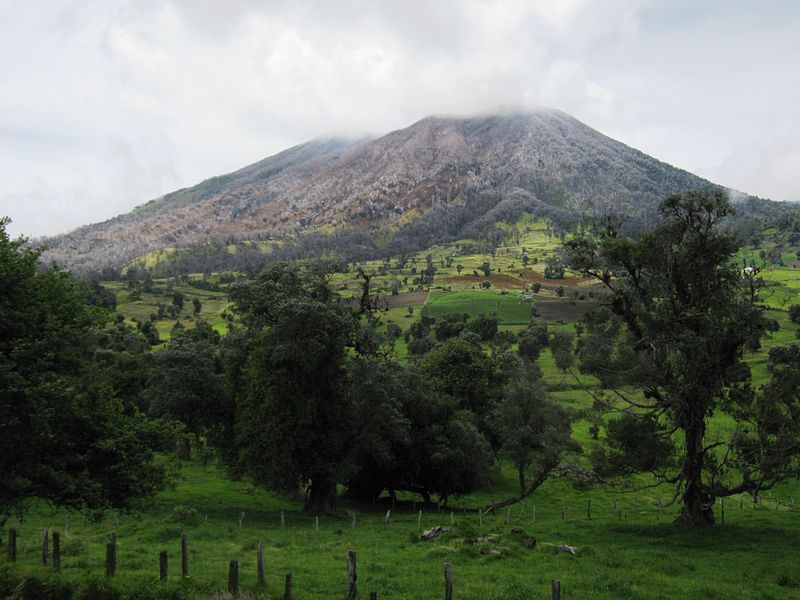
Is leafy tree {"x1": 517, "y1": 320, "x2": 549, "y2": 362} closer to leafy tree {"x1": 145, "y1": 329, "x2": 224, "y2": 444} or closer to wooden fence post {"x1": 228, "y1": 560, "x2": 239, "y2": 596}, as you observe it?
leafy tree {"x1": 145, "y1": 329, "x2": 224, "y2": 444}

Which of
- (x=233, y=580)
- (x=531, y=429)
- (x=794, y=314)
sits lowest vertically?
(x=233, y=580)

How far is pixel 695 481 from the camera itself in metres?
29.4

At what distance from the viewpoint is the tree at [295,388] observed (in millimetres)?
36219

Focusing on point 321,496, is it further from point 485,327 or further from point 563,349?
point 485,327

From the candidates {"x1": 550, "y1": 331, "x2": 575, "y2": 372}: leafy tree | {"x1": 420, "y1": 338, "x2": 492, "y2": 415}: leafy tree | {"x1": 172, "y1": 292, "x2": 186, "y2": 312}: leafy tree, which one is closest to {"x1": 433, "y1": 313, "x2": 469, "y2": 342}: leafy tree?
{"x1": 550, "y1": 331, "x2": 575, "y2": 372}: leafy tree

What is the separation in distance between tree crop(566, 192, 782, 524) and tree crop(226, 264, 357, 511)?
16.4 m

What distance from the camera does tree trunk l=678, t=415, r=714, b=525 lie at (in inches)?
1128

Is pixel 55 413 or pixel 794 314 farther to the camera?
pixel 794 314

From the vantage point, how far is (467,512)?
147 ft

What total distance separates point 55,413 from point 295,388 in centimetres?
1730

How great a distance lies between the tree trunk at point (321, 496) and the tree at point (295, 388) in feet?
A: 0.22

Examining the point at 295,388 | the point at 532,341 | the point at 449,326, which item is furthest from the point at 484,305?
the point at 295,388

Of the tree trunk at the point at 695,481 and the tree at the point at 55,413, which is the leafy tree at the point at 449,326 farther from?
the tree at the point at 55,413

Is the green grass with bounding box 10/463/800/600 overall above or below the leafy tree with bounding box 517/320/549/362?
below
